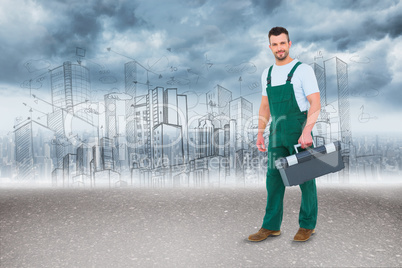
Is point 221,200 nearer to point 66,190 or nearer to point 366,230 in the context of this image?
point 366,230

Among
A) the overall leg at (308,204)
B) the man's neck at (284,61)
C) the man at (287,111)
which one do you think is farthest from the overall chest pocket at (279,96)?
the overall leg at (308,204)

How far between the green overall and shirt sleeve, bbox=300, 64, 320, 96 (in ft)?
0.34

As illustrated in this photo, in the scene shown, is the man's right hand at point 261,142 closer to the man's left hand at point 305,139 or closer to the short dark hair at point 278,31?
the man's left hand at point 305,139

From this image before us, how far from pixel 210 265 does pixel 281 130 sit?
130cm

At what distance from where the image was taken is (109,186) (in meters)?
6.01

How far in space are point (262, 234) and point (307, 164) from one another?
871mm

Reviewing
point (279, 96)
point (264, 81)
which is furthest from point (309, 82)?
point (264, 81)

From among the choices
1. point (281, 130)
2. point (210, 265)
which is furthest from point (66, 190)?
point (281, 130)

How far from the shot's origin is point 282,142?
316 cm

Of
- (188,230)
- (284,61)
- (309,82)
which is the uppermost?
(284,61)

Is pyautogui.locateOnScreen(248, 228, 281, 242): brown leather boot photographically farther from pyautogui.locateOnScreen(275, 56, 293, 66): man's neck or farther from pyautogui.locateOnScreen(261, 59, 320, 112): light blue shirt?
pyautogui.locateOnScreen(275, 56, 293, 66): man's neck

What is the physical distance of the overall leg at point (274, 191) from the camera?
324 centimetres

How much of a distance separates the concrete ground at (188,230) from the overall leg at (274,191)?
17 centimetres

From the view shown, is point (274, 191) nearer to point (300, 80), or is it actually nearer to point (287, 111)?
point (287, 111)
